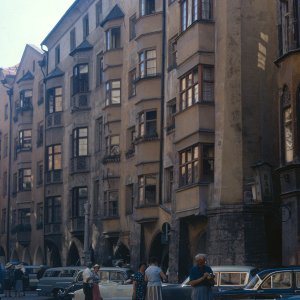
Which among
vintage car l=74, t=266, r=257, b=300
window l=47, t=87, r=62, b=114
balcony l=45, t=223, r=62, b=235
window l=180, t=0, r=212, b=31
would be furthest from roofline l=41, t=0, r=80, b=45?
vintage car l=74, t=266, r=257, b=300

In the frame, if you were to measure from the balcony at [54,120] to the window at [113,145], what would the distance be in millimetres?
8926

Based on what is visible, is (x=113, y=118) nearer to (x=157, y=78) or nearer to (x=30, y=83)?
(x=157, y=78)

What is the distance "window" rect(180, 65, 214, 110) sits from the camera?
29609mm

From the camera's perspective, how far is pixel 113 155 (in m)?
41.2

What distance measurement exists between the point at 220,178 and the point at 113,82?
589 inches

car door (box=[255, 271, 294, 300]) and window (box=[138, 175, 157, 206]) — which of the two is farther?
window (box=[138, 175, 157, 206])

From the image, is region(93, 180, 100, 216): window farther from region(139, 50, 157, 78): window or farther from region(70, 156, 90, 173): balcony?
region(139, 50, 157, 78): window

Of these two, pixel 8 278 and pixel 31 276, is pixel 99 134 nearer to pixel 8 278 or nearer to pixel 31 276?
pixel 31 276

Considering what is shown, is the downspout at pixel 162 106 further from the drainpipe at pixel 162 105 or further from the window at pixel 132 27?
the window at pixel 132 27

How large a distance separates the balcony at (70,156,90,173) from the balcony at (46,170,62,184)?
3.29m

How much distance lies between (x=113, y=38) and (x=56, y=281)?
47.3 feet

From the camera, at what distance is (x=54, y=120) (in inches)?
1991

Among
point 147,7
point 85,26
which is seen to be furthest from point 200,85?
point 85,26

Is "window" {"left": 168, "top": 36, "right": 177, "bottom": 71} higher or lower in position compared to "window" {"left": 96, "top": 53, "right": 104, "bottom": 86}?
lower
